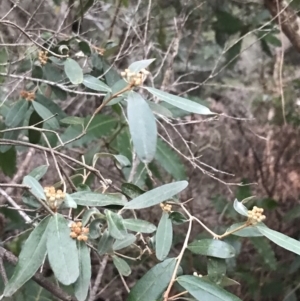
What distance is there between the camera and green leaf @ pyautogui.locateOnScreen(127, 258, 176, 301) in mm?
609

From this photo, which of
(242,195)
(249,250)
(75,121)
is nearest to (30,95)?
(75,121)

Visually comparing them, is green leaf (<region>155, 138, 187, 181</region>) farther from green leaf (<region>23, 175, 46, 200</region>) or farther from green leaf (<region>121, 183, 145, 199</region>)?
green leaf (<region>23, 175, 46, 200</region>)

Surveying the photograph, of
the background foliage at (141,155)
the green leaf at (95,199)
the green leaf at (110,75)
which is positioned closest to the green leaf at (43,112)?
the background foliage at (141,155)

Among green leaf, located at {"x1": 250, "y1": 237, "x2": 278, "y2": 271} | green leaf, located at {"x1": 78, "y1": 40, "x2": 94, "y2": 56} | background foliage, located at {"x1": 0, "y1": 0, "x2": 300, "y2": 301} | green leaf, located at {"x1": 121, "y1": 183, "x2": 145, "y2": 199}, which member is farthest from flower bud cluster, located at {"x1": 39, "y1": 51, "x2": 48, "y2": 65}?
green leaf, located at {"x1": 250, "y1": 237, "x2": 278, "y2": 271}

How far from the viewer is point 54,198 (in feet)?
1.78

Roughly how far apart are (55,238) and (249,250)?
123cm

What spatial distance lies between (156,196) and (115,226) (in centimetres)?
6

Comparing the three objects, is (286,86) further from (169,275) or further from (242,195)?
(169,275)

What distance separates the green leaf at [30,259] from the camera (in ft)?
1.77

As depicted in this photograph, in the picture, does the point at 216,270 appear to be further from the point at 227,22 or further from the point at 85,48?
the point at 227,22

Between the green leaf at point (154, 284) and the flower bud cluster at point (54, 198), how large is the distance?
158 mm

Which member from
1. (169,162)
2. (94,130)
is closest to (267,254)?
(169,162)

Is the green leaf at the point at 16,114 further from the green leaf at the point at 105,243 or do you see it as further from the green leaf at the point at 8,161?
the green leaf at the point at 105,243

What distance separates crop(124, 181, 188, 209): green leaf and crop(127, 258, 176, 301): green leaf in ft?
0.30
